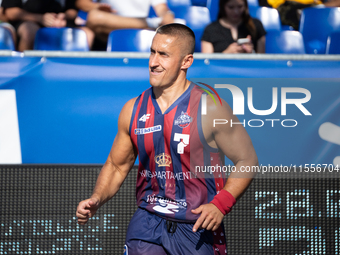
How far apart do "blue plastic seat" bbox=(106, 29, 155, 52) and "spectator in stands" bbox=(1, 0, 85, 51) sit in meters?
0.84

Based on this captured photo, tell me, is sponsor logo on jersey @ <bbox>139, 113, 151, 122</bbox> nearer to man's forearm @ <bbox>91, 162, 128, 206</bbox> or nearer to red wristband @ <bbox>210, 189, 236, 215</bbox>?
man's forearm @ <bbox>91, 162, 128, 206</bbox>

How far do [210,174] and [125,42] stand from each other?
8.01 ft

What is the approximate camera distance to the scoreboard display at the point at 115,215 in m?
2.74

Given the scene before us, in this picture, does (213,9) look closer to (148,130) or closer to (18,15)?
(18,15)

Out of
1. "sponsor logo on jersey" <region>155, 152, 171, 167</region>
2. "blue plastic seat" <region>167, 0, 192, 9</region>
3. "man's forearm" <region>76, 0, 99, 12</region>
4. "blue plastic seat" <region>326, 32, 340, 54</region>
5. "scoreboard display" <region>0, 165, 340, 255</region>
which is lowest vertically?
"scoreboard display" <region>0, 165, 340, 255</region>

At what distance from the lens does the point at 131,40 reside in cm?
406

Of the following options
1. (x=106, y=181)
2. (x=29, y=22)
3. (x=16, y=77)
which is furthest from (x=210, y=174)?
(x=29, y=22)

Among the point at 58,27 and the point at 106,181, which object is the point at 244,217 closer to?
the point at 106,181

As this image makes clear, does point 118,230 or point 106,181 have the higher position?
point 106,181

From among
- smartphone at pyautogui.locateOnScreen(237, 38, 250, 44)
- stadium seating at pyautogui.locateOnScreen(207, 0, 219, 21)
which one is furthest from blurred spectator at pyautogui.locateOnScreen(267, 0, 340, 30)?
smartphone at pyautogui.locateOnScreen(237, 38, 250, 44)

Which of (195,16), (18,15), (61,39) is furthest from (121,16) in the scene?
(18,15)

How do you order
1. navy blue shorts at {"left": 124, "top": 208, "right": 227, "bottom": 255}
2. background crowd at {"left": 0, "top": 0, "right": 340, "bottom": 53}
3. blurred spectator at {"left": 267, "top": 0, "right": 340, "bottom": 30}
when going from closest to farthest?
navy blue shorts at {"left": 124, "top": 208, "right": 227, "bottom": 255} → background crowd at {"left": 0, "top": 0, "right": 340, "bottom": 53} → blurred spectator at {"left": 267, "top": 0, "right": 340, "bottom": 30}

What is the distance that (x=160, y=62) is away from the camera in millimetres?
2104

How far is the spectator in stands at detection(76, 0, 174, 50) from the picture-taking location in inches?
174
